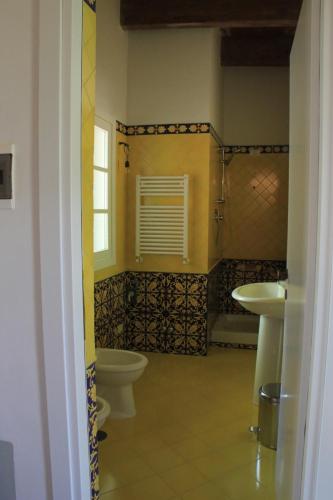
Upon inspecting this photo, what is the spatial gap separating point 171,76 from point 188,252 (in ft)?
5.19

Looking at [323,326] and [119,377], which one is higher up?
[323,326]

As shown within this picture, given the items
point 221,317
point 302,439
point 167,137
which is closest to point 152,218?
point 167,137

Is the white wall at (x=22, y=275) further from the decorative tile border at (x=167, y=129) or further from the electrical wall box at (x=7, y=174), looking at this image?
the decorative tile border at (x=167, y=129)

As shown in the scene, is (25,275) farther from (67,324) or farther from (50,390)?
(50,390)

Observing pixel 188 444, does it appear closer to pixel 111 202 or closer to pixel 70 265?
pixel 70 265

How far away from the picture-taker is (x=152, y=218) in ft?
12.8

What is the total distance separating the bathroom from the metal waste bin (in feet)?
0.19

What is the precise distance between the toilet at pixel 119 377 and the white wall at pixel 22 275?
1.32 m

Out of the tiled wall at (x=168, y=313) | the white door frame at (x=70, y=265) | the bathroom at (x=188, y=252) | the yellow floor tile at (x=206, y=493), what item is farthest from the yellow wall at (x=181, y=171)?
the white door frame at (x=70, y=265)

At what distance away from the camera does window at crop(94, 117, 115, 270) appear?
3324 mm

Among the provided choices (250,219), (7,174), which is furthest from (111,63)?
(7,174)

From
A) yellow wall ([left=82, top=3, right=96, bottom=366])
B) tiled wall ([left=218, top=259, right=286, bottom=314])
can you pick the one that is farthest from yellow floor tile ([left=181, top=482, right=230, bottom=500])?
tiled wall ([left=218, top=259, right=286, bottom=314])

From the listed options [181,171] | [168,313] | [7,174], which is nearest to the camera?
[7,174]

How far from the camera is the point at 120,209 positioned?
151 inches
